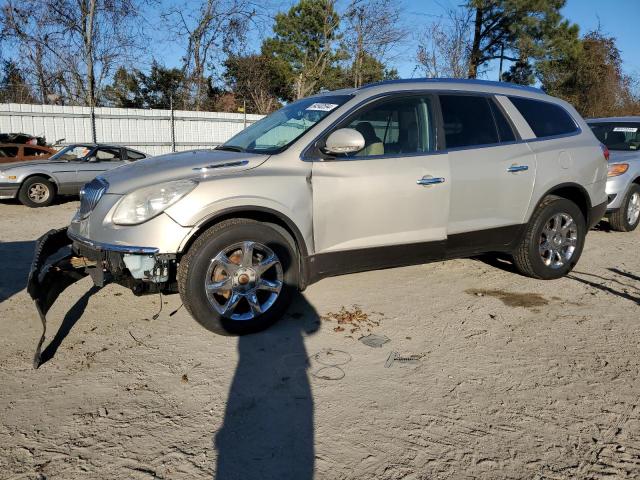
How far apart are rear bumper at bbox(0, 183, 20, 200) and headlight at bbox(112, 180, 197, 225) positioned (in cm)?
796

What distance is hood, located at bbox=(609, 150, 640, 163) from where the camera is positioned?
7864 mm

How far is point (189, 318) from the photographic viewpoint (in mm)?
4188

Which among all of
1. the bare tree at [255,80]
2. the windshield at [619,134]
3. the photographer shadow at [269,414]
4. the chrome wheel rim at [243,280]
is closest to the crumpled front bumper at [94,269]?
the chrome wheel rim at [243,280]

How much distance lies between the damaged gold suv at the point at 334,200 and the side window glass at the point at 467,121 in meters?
0.01

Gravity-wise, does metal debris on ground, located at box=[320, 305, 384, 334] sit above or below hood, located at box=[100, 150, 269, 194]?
below

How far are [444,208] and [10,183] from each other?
9054mm

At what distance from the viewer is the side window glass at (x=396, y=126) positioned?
427 centimetres

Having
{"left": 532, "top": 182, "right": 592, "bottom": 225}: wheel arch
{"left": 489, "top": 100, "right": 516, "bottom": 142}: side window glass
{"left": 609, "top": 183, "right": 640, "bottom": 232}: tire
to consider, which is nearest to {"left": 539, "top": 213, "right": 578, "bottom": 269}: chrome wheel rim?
{"left": 532, "top": 182, "right": 592, "bottom": 225}: wheel arch

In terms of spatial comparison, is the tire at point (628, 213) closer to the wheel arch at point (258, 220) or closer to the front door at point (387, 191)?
the front door at point (387, 191)

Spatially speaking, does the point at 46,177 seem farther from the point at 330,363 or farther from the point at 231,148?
the point at 330,363

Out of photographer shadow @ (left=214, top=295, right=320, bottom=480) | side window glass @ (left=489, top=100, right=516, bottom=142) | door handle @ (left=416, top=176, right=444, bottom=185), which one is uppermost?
side window glass @ (left=489, top=100, right=516, bottom=142)

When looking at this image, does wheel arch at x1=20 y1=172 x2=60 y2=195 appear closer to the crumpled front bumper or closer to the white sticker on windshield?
the crumpled front bumper

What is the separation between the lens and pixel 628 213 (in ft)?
26.6

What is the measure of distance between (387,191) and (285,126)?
1.08 metres
